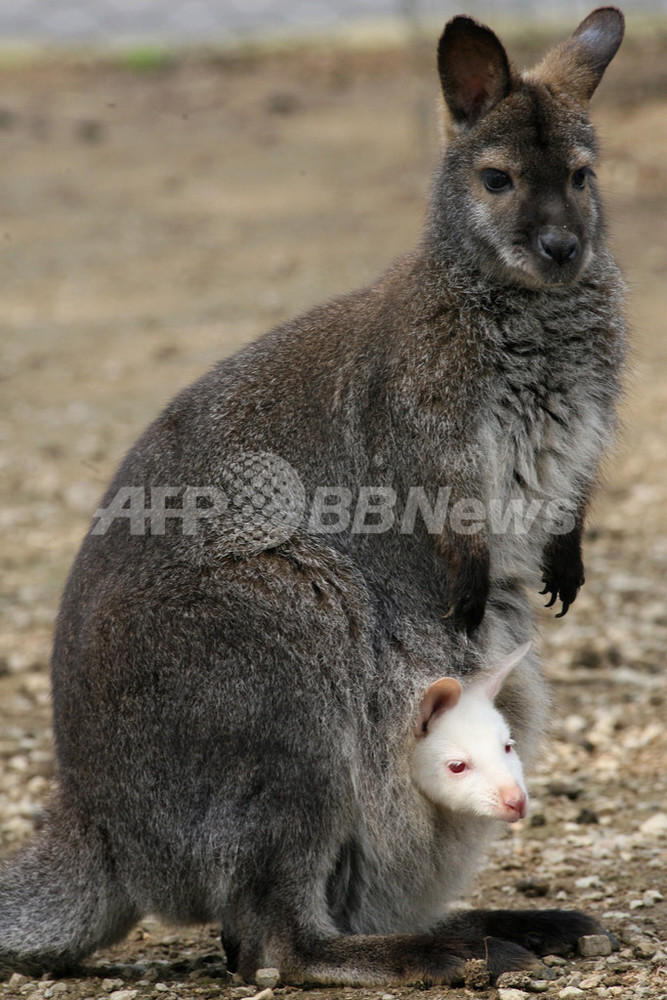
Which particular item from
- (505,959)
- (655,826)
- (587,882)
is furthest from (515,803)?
(655,826)

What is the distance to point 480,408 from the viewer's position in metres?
4.42

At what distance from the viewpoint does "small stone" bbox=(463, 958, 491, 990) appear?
403cm

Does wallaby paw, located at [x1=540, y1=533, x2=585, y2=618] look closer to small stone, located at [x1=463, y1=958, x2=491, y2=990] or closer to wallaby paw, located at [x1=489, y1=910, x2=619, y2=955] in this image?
wallaby paw, located at [x1=489, y1=910, x2=619, y2=955]

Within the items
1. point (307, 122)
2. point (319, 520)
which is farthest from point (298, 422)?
point (307, 122)

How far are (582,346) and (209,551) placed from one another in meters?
1.36

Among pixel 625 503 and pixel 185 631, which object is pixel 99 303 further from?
pixel 185 631

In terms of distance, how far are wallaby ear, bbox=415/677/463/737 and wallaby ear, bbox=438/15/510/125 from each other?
182 cm

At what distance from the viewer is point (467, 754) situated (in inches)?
164

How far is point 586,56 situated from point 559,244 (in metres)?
0.88

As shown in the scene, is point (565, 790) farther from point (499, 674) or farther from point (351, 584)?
point (351, 584)

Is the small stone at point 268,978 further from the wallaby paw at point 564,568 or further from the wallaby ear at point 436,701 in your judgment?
the wallaby paw at point 564,568

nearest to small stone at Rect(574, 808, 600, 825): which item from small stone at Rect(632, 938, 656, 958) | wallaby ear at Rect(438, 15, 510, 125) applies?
small stone at Rect(632, 938, 656, 958)

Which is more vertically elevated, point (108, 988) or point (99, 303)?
point (99, 303)

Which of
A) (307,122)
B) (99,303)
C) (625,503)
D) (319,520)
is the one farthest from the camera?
(307,122)
